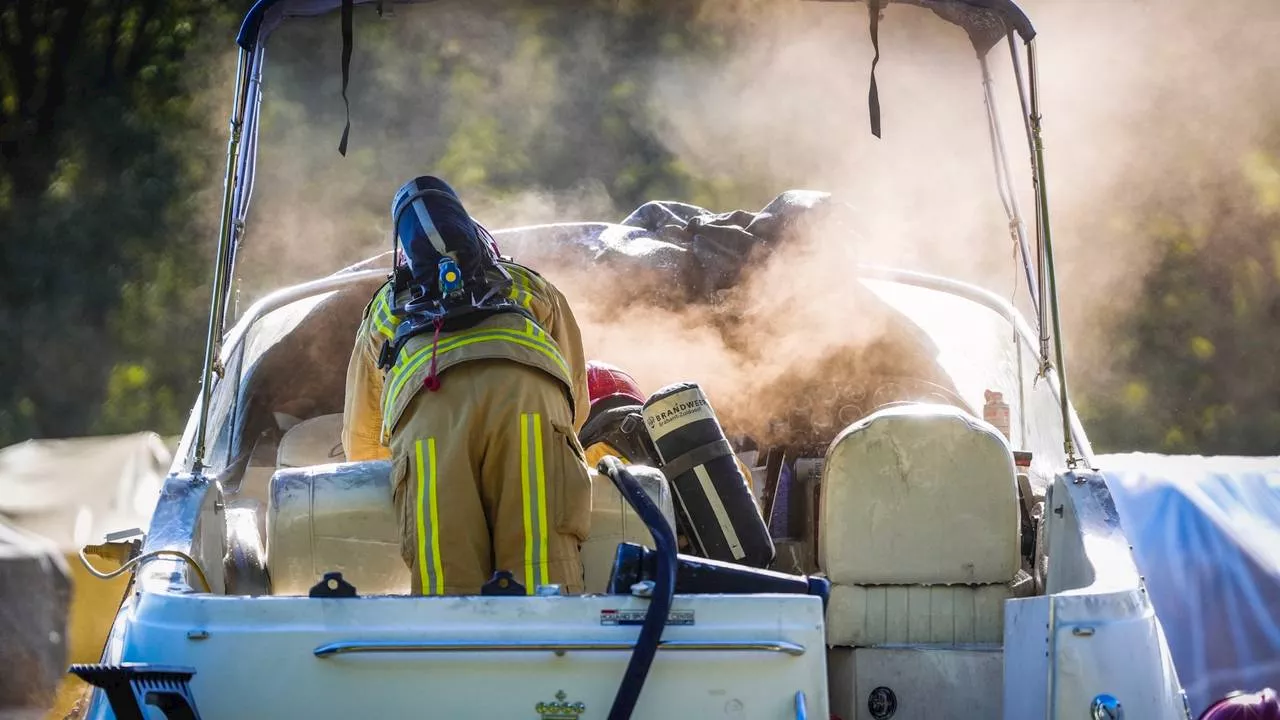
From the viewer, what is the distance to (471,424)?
11.6ft

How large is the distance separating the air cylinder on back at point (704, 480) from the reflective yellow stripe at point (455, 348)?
0.56 m

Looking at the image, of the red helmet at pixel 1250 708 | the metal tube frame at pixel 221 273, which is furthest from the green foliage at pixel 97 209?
the red helmet at pixel 1250 708

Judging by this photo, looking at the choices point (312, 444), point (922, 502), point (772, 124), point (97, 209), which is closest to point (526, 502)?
point (922, 502)

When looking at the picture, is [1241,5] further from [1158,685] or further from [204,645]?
[204,645]

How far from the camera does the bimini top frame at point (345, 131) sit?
3902mm

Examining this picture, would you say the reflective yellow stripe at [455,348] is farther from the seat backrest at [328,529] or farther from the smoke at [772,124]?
the smoke at [772,124]

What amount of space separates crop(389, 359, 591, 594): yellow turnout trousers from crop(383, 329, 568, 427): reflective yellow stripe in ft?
0.17

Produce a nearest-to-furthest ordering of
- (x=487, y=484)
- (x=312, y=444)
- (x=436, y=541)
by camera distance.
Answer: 1. (x=436, y=541)
2. (x=487, y=484)
3. (x=312, y=444)

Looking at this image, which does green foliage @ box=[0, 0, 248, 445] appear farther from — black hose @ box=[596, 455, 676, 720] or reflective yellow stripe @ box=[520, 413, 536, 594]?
black hose @ box=[596, 455, 676, 720]

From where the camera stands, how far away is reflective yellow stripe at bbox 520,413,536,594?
347 centimetres

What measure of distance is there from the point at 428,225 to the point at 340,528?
30.6 inches

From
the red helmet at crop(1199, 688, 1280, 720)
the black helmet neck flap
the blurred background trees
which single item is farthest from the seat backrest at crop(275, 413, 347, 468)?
the blurred background trees

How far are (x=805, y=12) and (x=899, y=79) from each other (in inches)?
62.2

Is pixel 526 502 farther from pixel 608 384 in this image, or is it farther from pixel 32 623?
pixel 32 623
